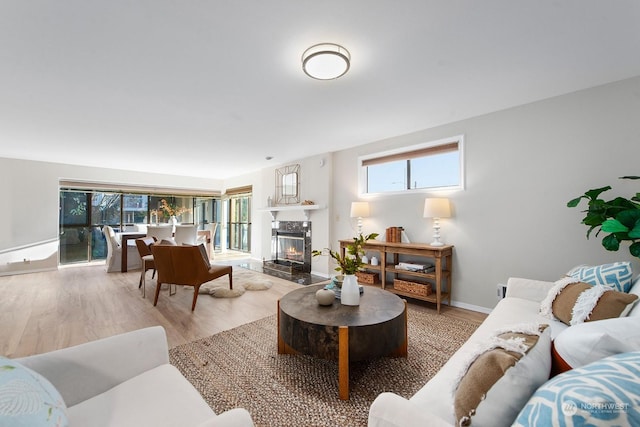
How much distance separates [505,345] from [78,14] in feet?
9.13

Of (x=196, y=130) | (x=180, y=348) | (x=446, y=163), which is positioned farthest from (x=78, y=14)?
(x=446, y=163)

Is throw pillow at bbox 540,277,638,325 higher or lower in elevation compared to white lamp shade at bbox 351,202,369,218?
lower

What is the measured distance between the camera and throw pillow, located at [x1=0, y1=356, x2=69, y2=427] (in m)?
0.65

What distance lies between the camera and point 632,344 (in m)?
0.73

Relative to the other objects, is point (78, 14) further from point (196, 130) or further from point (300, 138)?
point (300, 138)

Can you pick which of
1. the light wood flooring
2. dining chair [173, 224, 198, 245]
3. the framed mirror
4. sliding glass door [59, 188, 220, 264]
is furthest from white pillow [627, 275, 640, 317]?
sliding glass door [59, 188, 220, 264]

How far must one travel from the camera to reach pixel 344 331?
5.55 feet

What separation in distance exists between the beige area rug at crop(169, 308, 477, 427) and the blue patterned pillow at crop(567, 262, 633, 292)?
1.09 metres

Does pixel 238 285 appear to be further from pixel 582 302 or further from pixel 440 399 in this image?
pixel 582 302

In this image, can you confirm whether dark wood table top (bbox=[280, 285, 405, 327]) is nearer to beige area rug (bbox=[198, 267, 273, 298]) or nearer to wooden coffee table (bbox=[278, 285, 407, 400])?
wooden coffee table (bbox=[278, 285, 407, 400])

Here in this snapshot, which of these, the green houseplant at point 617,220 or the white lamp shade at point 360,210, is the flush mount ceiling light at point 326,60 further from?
the white lamp shade at point 360,210

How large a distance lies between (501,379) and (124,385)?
56.1 inches

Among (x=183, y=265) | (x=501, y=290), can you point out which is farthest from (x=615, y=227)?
(x=183, y=265)

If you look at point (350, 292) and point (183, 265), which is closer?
point (350, 292)
